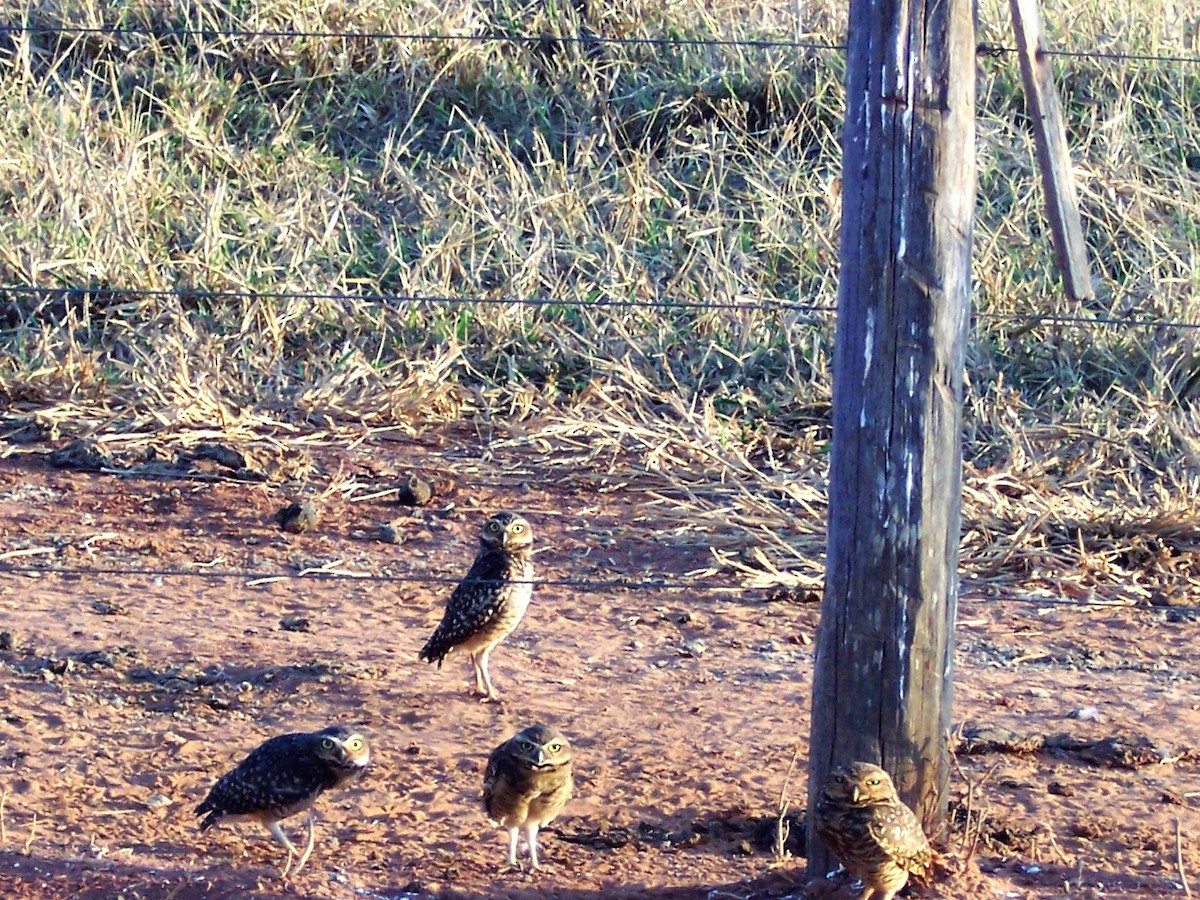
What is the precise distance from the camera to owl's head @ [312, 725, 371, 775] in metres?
4.81

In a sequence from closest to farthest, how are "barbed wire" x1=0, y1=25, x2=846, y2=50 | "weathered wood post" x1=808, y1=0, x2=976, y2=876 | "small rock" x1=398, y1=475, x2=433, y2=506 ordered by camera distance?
"weathered wood post" x1=808, y1=0, x2=976, y2=876
"barbed wire" x1=0, y1=25, x2=846, y2=50
"small rock" x1=398, y1=475, x2=433, y2=506

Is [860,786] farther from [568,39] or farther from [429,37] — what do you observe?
[429,37]

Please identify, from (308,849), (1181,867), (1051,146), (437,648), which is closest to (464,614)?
(437,648)

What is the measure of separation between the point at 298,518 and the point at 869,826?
457cm

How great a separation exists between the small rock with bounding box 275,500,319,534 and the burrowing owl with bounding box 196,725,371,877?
328cm

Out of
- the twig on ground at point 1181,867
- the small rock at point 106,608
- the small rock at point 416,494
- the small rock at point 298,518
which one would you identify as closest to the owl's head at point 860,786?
the twig on ground at point 1181,867

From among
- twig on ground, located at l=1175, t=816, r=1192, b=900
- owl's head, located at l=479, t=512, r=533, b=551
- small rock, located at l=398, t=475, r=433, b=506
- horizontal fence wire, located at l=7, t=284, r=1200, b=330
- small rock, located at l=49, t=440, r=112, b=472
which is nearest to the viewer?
twig on ground, located at l=1175, t=816, r=1192, b=900

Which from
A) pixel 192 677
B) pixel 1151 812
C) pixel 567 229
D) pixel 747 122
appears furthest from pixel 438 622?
pixel 747 122

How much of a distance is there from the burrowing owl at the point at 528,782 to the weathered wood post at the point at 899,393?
778mm

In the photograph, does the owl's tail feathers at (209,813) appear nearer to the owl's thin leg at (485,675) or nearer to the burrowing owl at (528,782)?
the burrowing owl at (528,782)

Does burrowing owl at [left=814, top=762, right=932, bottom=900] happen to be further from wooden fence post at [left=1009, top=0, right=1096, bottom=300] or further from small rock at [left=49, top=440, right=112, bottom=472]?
small rock at [left=49, top=440, right=112, bottom=472]

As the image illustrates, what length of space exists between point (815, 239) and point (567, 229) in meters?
1.71

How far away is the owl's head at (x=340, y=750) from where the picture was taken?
Answer: 481cm

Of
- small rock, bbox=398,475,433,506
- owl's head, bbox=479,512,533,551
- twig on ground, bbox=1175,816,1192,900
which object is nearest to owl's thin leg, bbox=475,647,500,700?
owl's head, bbox=479,512,533,551
